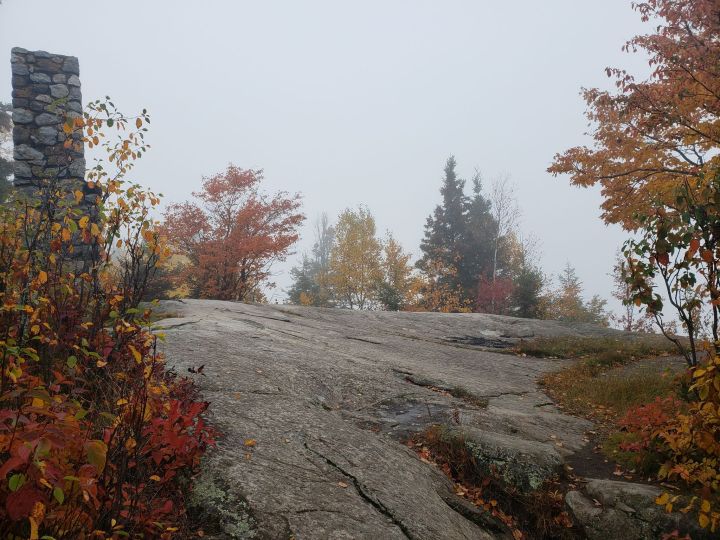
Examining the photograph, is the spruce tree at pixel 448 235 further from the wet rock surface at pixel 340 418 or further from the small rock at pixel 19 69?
the small rock at pixel 19 69

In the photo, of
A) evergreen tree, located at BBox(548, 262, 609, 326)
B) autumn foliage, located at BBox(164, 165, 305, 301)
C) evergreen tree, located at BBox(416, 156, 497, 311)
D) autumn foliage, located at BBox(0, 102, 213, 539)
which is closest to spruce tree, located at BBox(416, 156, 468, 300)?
evergreen tree, located at BBox(416, 156, 497, 311)

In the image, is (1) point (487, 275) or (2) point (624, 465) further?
(1) point (487, 275)

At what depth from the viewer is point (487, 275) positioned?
3569cm

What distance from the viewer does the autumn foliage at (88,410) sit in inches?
80.7

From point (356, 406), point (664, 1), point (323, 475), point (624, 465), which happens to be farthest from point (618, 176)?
point (323, 475)

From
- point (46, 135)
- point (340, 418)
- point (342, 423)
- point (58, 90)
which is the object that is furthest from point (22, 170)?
point (342, 423)

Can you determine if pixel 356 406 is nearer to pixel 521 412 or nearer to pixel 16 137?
pixel 521 412

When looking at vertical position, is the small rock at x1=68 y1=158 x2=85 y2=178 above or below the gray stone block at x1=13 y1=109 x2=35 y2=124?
below

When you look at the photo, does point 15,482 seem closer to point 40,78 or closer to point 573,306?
point 40,78

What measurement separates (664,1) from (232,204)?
54.3 feet

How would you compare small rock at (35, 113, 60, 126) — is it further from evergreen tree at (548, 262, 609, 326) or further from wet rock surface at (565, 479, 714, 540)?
evergreen tree at (548, 262, 609, 326)

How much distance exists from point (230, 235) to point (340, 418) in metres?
15.5

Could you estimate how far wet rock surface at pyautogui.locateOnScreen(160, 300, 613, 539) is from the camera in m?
3.40

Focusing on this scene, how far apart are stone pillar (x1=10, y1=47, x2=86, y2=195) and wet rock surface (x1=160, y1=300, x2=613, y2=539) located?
4.02m
